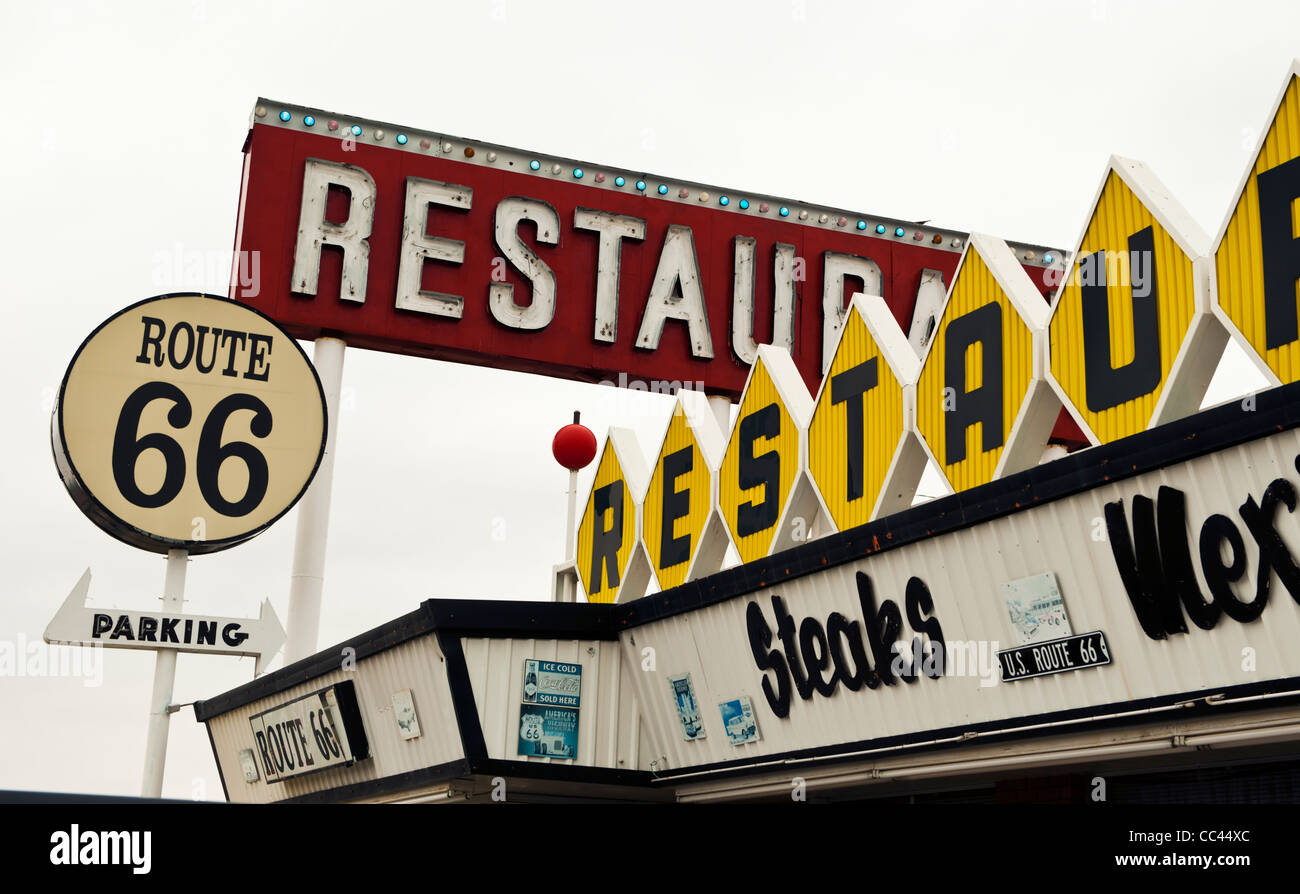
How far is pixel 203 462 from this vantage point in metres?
20.2

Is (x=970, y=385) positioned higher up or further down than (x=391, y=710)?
higher up

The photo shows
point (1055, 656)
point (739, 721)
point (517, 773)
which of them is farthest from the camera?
point (517, 773)

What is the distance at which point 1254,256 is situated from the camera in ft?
33.6

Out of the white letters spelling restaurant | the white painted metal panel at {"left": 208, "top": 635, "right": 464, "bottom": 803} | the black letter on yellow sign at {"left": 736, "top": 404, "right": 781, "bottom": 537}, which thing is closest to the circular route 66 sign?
the white letters spelling restaurant

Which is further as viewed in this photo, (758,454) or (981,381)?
(758,454)

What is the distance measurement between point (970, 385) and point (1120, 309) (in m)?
1.69

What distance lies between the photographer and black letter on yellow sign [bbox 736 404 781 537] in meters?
15.0

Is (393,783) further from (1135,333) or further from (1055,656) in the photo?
(1135,333)

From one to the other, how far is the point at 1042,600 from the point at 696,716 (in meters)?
4.99

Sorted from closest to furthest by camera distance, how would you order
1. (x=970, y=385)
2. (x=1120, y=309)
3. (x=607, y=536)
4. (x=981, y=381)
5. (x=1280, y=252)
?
1. (x=1280, y=252)
2. (x=1120, y=309)
3. (x=981, y=381)
4. (x=970, y=385)
5. (x=607, y=536)

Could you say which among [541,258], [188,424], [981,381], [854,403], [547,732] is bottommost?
[547,732]

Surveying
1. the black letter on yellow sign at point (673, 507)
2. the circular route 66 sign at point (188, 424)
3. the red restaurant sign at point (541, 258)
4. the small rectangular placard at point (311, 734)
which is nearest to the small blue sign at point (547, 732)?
the black letter on yellow sign at point (673, 507)

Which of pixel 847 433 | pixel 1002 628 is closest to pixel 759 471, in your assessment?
pixel 847 433

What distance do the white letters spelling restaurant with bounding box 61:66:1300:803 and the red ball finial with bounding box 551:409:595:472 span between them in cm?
6
